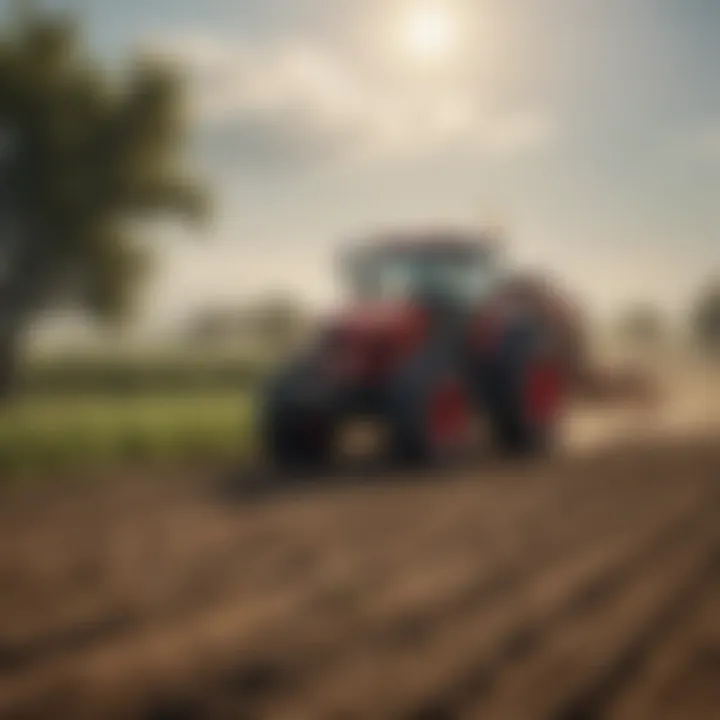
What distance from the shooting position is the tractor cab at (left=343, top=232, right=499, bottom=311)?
3.70 metres

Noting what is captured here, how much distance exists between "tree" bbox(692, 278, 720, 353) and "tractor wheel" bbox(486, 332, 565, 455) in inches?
69.7

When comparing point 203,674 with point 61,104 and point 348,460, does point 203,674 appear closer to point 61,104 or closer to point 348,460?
point 348,460

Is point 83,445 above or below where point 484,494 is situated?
above

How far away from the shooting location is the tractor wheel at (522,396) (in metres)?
5.59

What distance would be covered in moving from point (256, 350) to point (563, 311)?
4.92 ft

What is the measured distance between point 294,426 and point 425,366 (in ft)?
2.63

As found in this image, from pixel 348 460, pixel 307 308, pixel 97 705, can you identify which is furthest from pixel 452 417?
pixel 97 705

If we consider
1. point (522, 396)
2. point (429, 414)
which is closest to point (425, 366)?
point (429, 414)

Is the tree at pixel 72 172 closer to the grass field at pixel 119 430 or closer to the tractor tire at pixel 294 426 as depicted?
the grass field at pixel 119 430

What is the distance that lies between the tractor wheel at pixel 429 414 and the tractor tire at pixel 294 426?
1.35ft

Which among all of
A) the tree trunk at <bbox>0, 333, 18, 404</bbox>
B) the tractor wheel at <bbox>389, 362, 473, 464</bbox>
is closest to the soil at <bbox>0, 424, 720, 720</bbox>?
the tractor wheel at <bbox>389, 362, 473, 464</bbox>

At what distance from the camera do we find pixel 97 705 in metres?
2.30

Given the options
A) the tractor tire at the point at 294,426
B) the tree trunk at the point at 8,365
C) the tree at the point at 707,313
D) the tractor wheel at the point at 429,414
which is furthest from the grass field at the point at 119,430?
the tree at the point at 707,313

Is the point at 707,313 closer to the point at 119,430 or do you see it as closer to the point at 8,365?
the point at 8,365
